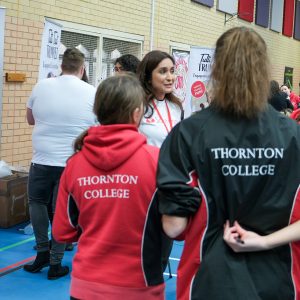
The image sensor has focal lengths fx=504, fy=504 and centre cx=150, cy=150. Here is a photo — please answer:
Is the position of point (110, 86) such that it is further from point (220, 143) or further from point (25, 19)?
point (25, 19)

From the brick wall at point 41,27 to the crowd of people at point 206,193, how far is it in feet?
14.3

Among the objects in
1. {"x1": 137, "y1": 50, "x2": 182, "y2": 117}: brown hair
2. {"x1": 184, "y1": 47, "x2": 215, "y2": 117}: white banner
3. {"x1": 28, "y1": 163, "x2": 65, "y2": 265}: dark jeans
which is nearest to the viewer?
{"x1": 137, "y1": 50, "x2": 182, "y2": 117}: brown hair

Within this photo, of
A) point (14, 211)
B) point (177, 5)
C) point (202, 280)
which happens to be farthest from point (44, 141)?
point (177, 5)

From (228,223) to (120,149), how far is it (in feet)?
1.48

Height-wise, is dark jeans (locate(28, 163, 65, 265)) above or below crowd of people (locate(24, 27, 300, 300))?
below

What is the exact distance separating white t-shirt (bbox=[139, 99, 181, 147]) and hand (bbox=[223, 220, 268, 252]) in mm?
1463

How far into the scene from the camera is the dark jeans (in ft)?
11.9

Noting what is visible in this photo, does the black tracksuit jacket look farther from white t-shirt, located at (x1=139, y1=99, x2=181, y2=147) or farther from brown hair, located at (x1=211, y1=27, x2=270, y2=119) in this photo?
white t-shirt, located at (x1=139, y1=99, x2=181, y2=147)

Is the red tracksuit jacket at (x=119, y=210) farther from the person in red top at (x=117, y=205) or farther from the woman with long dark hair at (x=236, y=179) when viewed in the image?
the woman with long dark hair at (x=236, y=179)

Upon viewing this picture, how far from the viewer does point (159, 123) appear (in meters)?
2.94

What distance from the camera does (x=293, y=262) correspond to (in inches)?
60.0

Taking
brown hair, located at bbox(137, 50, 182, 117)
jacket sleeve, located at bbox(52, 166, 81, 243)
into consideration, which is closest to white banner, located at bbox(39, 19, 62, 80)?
brown hair, located at bbox(137, 50, 182, 117)

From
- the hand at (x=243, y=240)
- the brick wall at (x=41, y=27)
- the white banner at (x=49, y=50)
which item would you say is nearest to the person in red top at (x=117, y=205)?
the hand at (x=243, y=240)

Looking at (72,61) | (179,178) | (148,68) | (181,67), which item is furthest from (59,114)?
(181,67)
